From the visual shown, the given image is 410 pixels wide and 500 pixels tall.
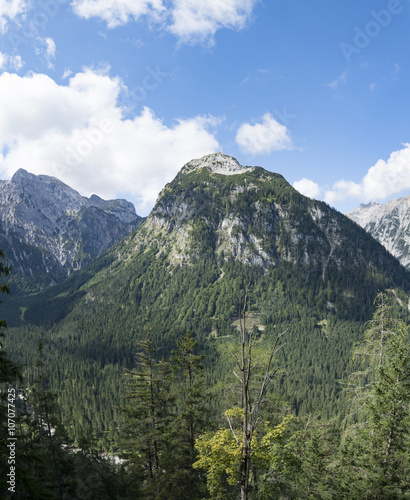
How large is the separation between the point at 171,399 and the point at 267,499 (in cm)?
975

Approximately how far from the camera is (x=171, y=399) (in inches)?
945

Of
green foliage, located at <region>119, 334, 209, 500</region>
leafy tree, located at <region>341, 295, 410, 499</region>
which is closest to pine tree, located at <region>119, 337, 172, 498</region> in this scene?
green foliage, located at <region>119, 334, 209, 500</region>

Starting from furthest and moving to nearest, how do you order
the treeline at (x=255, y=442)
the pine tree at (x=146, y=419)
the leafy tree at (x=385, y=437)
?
the pine tree at (x=146, y=419) → the leafy tree at (x=385, y=437) → the treeline at (x=255, y=442)

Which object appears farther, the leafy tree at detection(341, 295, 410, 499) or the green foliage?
the green foliage

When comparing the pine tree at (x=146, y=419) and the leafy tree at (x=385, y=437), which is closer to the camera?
the leafy tree at (x=385, y=437)

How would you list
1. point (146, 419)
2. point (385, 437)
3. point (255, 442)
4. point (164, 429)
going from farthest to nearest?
point (146, 419) < point (164, 429) < point (385, 437) < point (255, 442)

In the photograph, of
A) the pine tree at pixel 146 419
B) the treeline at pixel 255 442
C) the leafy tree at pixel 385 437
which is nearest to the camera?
the treeline at pixel 255 442

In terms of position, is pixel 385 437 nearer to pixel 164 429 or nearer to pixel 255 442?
pixel 255 442

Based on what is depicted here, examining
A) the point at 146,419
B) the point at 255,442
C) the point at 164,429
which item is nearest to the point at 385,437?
the point at 255,442

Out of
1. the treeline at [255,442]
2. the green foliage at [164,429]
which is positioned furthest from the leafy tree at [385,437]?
the green foliage at [164,429]

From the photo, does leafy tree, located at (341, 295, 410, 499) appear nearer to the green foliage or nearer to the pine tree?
the green foliage

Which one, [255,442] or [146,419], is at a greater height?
[255,442]

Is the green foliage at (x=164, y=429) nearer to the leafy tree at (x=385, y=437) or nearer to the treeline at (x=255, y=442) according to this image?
the treeline at (x=255, y=442)

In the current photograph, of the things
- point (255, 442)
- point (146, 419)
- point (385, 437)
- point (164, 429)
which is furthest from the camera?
point (146, 419)
